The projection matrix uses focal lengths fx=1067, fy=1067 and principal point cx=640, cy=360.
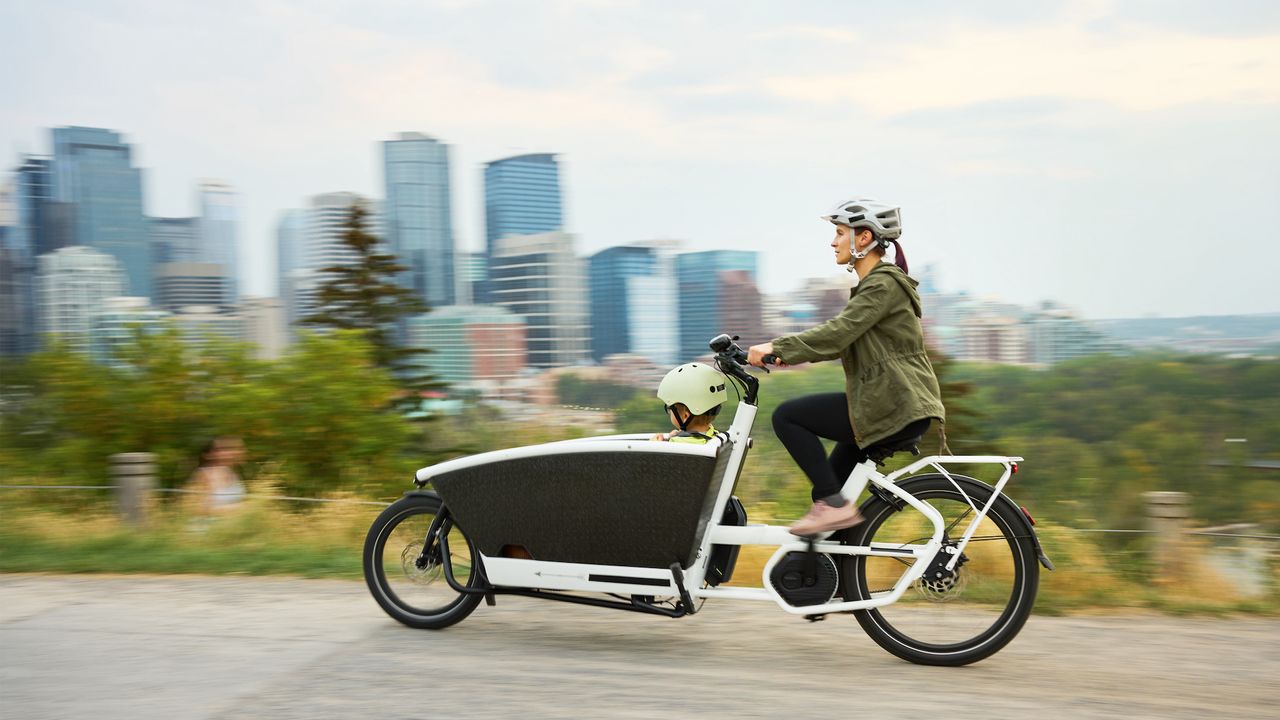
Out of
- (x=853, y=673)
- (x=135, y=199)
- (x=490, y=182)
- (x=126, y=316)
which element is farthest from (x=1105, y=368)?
(x=135, y=199)

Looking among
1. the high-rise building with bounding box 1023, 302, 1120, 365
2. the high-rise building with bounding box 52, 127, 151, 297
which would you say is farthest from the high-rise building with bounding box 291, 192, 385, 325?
the high-rise building with bounding box 52, 127, 151, 297

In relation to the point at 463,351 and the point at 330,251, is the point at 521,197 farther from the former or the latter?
the point at 330,251

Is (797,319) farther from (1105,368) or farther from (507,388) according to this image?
(1105,368)

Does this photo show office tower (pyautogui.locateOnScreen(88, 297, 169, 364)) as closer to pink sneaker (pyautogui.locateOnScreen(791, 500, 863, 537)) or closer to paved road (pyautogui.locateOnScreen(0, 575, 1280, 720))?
paved road (pyautogui.locateOnScreen(0, 575, 1280, 720))

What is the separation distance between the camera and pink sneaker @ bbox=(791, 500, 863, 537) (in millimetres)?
4188

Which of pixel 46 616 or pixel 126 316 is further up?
pixel 126 316

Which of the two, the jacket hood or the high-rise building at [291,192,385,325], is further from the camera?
the high-rise building at [291,192,385,325]

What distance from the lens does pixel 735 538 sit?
14.2 feet

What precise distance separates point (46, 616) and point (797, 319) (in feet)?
12.4

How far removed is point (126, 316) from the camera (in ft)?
40.5

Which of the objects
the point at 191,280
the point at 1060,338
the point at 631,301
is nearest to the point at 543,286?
the point at 631,301

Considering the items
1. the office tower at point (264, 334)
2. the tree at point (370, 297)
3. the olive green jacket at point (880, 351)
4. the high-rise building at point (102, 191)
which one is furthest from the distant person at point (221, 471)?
the high-rise building at point (102, 191)

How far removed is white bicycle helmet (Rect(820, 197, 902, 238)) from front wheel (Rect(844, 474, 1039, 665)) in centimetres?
99

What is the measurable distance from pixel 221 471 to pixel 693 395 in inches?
314
